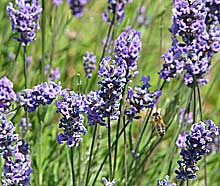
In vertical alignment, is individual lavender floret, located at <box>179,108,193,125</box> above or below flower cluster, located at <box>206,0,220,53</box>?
below

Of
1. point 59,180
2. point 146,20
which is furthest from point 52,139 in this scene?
point 146,20

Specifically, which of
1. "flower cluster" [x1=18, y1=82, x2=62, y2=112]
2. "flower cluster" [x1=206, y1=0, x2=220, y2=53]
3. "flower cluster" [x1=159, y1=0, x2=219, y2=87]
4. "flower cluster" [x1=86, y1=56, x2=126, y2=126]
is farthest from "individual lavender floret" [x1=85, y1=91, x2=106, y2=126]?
"flower cluster" [x1=206, y1=0, x2=220, y2=53]

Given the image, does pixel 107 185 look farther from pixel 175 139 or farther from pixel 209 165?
pixel 209 165

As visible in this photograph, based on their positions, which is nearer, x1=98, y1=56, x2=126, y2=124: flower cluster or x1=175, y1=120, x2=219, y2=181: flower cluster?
x1=98, y1=56, x2=126, y2=124: flower cluster

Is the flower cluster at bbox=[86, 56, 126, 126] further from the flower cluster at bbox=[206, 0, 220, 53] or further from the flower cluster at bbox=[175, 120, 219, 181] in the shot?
the flower cluster at bbox=[206, 0, 220, 53]

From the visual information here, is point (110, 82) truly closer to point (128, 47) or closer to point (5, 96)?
point (128, 47)

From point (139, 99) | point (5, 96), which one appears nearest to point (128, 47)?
point (139, 99)
